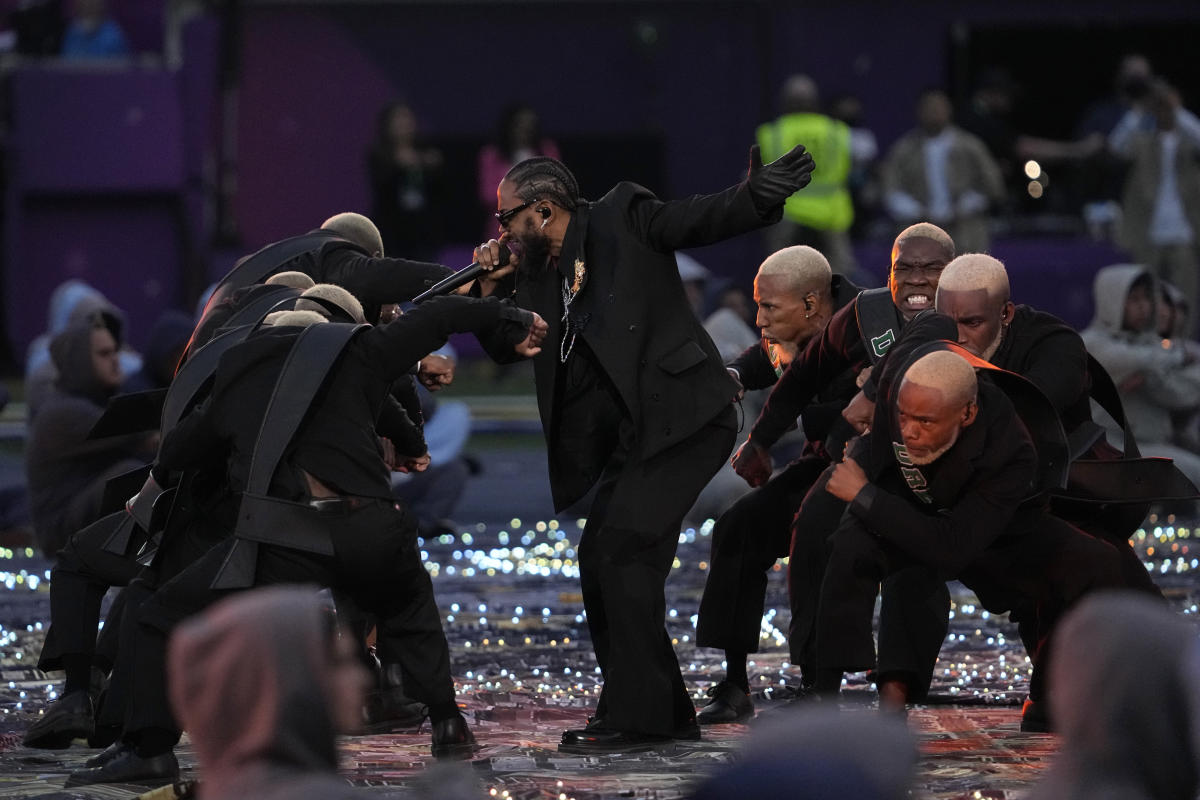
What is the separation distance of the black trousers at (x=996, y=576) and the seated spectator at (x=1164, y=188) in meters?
10.9

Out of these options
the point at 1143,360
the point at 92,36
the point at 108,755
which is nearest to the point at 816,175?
the point at 1143,360

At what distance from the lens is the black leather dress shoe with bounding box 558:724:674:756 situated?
7.05 m

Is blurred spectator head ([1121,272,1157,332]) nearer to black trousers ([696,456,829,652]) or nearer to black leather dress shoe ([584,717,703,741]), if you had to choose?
black trousers ([696,456,829,652])

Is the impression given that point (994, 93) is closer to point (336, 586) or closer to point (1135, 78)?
point (1135, 78)

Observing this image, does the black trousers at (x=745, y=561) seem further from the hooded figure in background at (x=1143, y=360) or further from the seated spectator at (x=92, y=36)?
the seated spectator at (x=92, y=36)

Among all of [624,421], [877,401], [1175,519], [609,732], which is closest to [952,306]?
[877,401]

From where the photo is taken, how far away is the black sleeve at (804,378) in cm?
786

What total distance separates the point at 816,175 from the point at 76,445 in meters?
7.78

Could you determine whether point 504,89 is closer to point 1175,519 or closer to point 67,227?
point 67,227

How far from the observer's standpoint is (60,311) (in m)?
14.5

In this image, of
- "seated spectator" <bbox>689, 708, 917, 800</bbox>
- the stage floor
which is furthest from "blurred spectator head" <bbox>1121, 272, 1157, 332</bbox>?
"seated spectator" <bbox>689, 708, 917, 800</bbox>

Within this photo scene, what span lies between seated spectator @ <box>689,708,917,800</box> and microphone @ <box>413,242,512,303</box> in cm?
388

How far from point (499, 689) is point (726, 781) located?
4.78 meters

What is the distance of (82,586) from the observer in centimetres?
756
